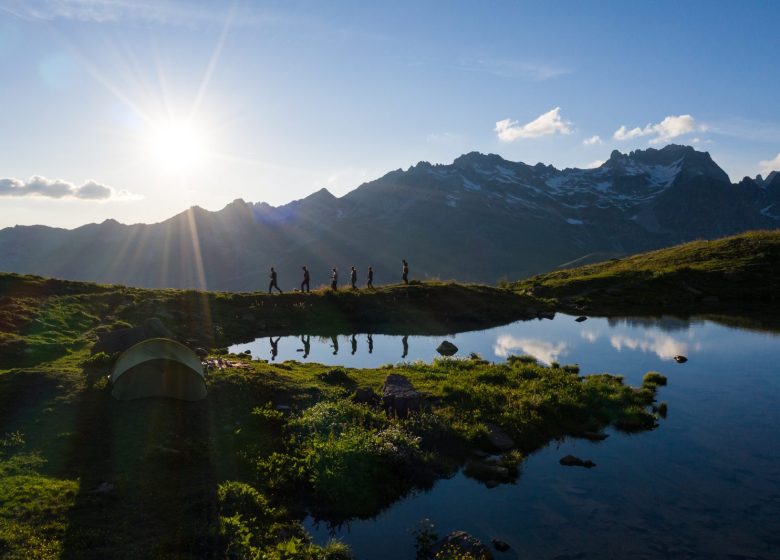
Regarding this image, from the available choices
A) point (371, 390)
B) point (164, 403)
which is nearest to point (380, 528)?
point (371, 390)

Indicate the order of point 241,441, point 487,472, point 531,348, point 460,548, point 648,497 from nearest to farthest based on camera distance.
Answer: point 460,548, point 648,497, point 487,472, point 241,441, point 531,348

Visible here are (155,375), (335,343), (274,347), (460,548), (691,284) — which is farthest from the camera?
(691,284)

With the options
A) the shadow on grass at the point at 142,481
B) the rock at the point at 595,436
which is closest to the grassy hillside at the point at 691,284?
the rock at the point at 595,436

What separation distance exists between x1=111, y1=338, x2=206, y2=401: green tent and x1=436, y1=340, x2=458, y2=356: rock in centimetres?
2332

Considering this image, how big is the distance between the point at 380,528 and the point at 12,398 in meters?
19.5

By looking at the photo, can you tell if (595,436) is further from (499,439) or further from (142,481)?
(142,481)

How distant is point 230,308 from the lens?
55.0 meters

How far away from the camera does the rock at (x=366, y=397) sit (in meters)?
26.8

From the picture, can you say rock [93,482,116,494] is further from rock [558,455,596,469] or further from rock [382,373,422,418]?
rock [558,455,596,469]

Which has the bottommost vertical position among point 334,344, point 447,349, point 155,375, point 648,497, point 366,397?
point 648,497

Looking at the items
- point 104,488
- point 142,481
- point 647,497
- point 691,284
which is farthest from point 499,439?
point 691,284

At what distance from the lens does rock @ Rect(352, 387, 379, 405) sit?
1056 inches

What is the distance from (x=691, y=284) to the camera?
71.0 meters

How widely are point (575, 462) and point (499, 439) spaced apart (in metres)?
3.60
